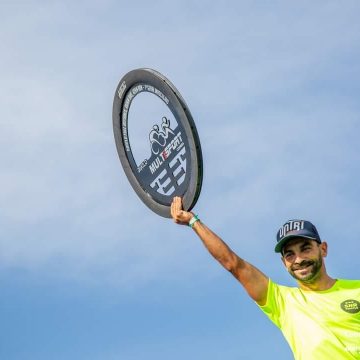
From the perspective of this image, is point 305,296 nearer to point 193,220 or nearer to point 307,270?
point 307,270

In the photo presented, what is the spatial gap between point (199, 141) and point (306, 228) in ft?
7.92

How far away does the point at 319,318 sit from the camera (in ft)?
26.5

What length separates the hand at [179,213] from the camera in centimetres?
972

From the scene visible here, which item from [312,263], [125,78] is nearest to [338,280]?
[312,263]

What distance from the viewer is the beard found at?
821 centimetres

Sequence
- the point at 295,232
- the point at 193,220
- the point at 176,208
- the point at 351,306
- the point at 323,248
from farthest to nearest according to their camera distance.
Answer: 1. the point at 176,208
2. the point at 193,220
3. the point at 323,248
4. the point at 295,232
5. the point at 351,306

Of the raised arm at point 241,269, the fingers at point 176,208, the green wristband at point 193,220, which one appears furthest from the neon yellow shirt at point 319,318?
the fingers at point 176,208

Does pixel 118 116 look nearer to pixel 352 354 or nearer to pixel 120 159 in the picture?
pixel 120 159

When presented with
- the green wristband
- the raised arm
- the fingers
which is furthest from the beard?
the fingers

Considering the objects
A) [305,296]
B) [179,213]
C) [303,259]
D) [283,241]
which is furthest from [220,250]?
[179,213]

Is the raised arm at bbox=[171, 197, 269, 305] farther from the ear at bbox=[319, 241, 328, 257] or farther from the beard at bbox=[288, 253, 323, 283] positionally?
the ear at bbox=[319, 241, 328, 257]

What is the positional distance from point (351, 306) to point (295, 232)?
100cm

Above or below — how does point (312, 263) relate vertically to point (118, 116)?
below

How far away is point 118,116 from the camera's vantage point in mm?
11984
